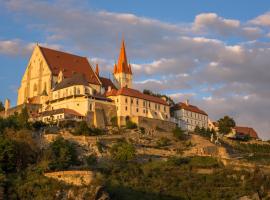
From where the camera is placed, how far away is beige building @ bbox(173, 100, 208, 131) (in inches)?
3565

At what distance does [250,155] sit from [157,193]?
62.5 feet

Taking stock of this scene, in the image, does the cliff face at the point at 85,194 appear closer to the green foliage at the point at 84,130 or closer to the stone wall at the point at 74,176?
the stone wall at the point at 74,176

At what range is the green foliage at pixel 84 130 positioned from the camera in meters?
72.9

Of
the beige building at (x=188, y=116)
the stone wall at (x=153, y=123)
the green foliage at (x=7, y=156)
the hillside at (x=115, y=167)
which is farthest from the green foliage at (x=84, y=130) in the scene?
the beige building at (x=188, y=116)

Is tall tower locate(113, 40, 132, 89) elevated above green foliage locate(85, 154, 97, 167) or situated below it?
above

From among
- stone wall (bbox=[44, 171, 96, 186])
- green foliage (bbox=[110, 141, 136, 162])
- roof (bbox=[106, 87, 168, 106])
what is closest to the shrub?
green foliage (bbox=[110, 141, 136, 162])

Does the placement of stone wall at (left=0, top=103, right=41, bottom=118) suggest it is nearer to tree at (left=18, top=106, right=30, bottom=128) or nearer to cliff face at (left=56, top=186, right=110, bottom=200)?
tree at (left=18, top=106, right=30, bottom=128)

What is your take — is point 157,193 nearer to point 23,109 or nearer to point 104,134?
point 104,134

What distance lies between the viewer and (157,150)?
73.5 metres

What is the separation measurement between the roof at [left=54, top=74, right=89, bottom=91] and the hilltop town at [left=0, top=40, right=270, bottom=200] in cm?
13

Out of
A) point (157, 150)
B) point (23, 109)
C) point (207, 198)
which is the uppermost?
point (23, 109)

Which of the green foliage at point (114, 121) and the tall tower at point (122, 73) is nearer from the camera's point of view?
the green foliage at point (114, 121)

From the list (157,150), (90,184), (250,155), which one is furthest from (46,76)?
(90,184)

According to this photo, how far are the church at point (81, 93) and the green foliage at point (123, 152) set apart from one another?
9.63 metres
